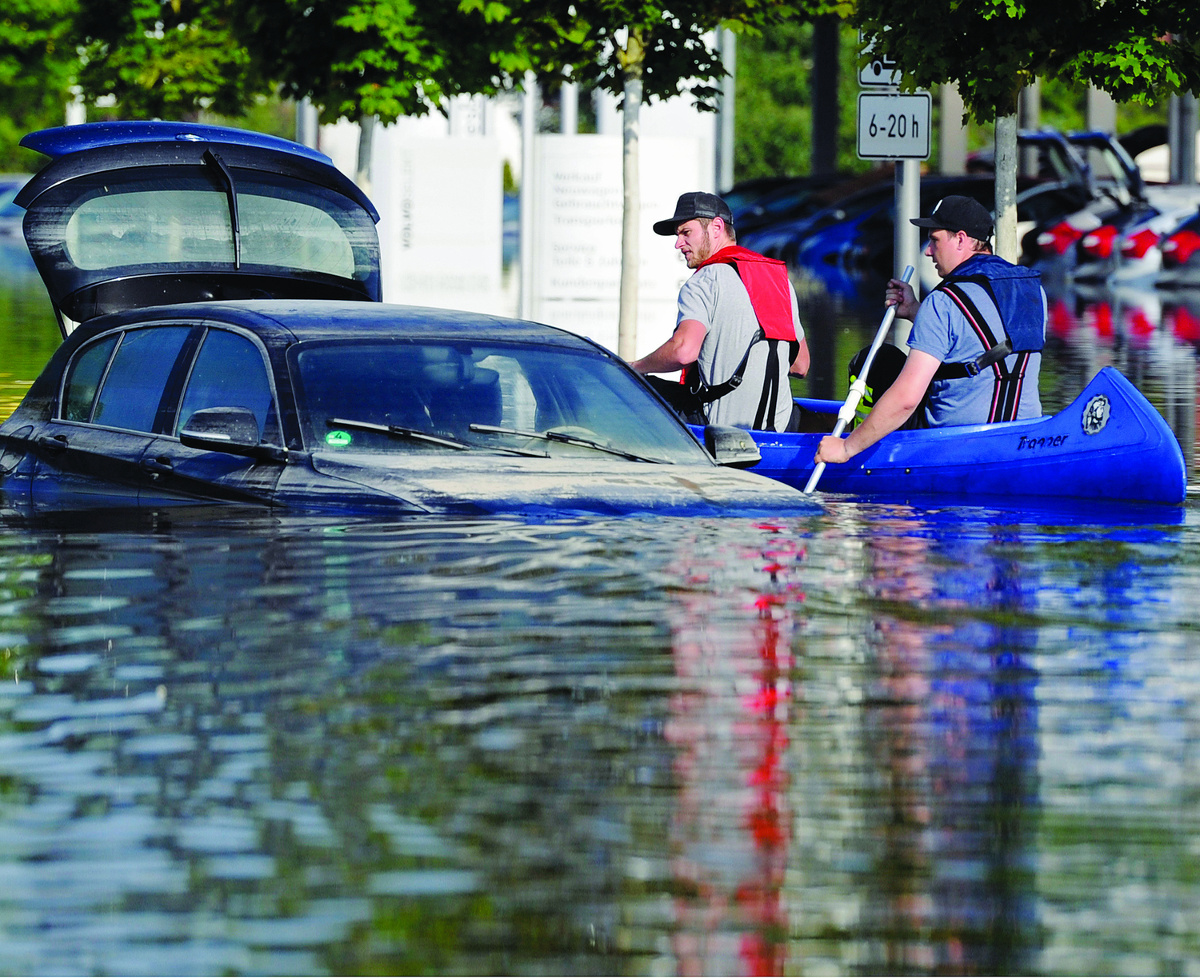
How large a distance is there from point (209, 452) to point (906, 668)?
284 cm

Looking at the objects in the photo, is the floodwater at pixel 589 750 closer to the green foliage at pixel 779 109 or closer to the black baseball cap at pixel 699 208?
the black baseball cap at pixel 699 208

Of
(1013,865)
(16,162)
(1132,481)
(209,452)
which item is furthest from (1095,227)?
(16,162)

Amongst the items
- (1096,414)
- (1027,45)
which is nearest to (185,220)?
(1096,414)

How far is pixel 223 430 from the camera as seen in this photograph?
797cm

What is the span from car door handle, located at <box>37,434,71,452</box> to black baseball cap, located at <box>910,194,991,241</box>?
3802mm

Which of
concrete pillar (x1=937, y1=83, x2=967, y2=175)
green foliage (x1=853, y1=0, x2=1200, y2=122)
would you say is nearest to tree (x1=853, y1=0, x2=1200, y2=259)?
green foliage (x1=853, y1=0, x2=1200, y2=122)

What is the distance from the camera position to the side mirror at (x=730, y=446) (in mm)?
8789

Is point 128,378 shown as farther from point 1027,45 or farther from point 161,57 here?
point 161,57

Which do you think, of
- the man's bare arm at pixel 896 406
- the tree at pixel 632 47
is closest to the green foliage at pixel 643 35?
the tree at pixel 632 47

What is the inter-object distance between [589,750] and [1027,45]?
1153cm

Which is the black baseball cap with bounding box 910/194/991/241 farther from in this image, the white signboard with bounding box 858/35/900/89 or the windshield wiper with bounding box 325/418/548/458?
the white signboard with bounding box 858/35/900/89

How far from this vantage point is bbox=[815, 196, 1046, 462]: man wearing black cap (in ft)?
34.3

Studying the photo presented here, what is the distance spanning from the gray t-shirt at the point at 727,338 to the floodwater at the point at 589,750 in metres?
1.80

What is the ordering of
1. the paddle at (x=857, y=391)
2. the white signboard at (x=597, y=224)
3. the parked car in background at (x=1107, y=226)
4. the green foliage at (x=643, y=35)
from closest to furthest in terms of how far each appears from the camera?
the paddle at (x=857, y=391) → the green foliage at (x=643, y=35) → the white signboard at (x=597, y=224) → the parked car in background at (x=1107, y=226)
